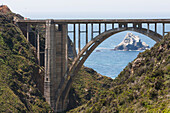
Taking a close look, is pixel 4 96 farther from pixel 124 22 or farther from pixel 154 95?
pixel 154 95

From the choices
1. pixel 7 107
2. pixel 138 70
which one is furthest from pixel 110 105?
pixel 7 107

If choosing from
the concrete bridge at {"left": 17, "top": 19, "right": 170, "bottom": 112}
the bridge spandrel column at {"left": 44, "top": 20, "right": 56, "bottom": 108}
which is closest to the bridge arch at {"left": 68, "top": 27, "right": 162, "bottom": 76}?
the concrete bridge at {"left": 17, "top": 19, "right": 170, "bottom": 112}

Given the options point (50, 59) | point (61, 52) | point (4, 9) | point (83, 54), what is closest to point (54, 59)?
point (50, 59)

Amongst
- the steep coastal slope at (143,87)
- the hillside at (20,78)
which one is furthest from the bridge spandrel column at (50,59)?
the steep coastal slope at (143,87)

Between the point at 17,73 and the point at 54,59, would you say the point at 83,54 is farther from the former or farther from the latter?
the point at 17,73

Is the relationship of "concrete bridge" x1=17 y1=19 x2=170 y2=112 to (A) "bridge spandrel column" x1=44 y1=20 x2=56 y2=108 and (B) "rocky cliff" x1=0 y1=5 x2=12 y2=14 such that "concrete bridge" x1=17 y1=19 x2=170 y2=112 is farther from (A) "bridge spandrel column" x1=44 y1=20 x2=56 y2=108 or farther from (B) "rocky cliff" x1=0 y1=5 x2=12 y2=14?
(B) "rocky cliff" x1=0 y1=5 x2=12 y2=14

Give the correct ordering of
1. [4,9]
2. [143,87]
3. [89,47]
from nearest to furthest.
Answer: [143,87] < [89,47] < [4,9]

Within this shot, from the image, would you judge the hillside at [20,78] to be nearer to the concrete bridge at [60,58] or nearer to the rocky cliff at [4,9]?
the rocky cliff at [4,9]
